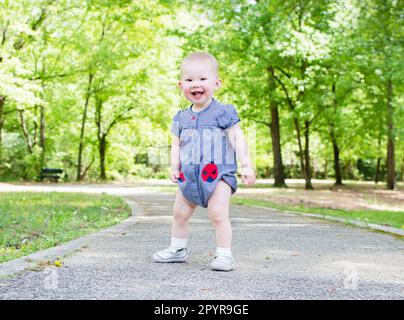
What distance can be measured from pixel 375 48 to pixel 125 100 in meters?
20.2

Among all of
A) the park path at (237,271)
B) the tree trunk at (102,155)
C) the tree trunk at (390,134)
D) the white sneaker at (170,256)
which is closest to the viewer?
the park path at (237,271)

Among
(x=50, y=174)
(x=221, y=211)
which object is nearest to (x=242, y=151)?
(x=221, y=211)

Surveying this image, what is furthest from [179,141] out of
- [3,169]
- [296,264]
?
[3,169]

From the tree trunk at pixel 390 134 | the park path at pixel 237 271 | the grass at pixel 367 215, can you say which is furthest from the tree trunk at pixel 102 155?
the park path at pixel 237 271

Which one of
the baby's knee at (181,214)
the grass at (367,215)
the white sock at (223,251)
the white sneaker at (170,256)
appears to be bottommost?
the grass at (367,215)

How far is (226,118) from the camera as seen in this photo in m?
4.11

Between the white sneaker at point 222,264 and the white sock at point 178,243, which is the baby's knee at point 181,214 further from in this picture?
the white sneaker at point 222,264

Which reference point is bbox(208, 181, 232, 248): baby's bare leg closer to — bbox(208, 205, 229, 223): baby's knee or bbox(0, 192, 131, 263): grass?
bbox(208, 205, 229, 223): baby's knee

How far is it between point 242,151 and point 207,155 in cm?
29

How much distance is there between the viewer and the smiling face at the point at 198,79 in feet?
13.3

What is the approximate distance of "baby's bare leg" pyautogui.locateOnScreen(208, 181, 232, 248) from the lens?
4.00m

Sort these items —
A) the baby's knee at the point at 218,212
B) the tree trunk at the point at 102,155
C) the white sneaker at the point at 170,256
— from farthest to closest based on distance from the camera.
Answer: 1. the tree trunk at the point at 102,155
2. the white sneaker at the point at 170,256
3. the baby's knee at the point at 218,212

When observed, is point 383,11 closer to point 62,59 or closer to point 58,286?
point 58,286

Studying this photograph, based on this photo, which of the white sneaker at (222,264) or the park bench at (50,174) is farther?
the park bench at (50,174)
